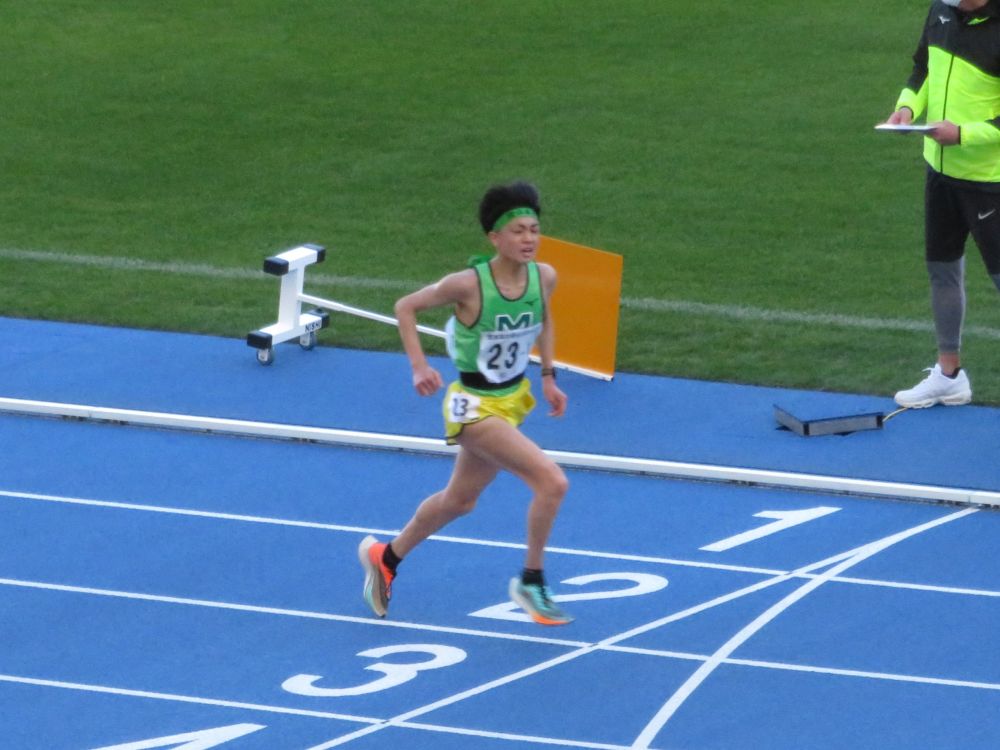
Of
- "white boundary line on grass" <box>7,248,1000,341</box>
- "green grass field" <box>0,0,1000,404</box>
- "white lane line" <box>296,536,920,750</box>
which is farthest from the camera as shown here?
"green grass field" <box>0,0,1000,404</box>

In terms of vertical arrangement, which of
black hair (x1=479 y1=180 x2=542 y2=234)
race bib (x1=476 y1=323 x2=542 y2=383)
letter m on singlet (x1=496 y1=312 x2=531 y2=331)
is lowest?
race bib (x1=476 y1=323 x2=542 y2=383)

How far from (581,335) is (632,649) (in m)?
3.76

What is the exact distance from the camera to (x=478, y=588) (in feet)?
26.9

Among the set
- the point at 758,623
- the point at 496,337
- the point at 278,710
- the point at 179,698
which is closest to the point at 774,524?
the point at 758,623

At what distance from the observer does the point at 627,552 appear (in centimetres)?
859

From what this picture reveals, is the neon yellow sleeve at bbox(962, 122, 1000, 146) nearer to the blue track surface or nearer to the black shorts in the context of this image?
the black shorts

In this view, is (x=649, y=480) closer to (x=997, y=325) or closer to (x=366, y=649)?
(x=366, y=649)

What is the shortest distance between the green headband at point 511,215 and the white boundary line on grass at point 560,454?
2488 millimetres

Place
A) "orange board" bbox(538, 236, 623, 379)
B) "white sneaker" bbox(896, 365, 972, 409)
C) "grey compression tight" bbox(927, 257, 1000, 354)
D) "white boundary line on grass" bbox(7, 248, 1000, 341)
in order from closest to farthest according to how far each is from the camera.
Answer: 1. "grey compression tight" bbox(927, 257, 1000, 354)
2. "white sneaker" bbox(896, 365, 972, 409)
3. "orange board" bbox(538, 236, 623, 379)
4. "white boundary line on grass" bbox(7, 248, 1000, 341)

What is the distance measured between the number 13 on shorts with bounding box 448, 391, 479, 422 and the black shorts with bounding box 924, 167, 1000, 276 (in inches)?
142

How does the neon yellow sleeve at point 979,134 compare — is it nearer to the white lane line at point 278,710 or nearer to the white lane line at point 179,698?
the white lane line at point 278,710

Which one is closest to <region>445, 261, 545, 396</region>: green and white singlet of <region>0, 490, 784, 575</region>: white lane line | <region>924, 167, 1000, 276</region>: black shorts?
<region>0, 490, 784, 575</region>: white lane line

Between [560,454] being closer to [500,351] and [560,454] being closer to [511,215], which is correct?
[500,351]

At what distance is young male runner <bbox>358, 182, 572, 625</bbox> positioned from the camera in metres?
7.40
